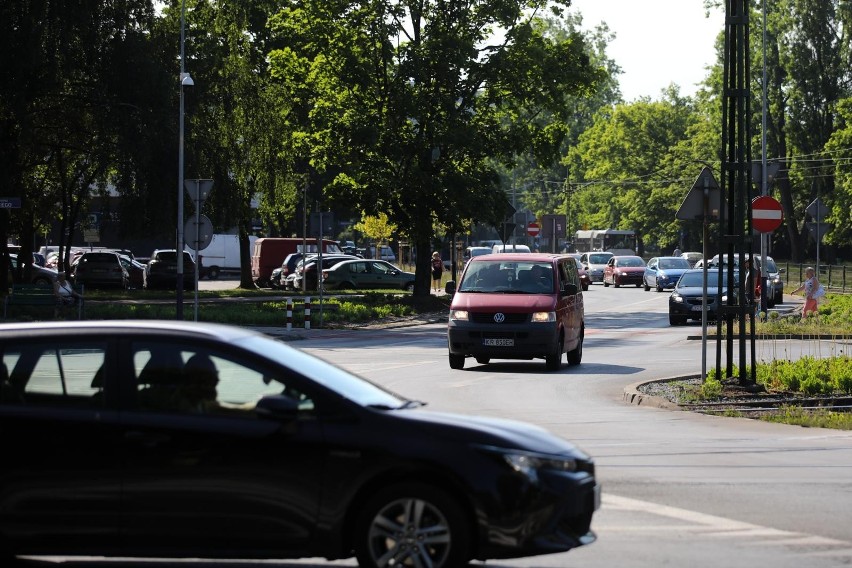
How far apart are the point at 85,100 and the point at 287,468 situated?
38432 millimetres

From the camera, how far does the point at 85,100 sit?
43.8m

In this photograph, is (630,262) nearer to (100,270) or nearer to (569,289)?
(100,270)

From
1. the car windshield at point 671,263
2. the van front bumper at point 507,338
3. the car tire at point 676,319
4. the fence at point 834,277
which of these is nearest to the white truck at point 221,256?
the car windshield at point 671,263

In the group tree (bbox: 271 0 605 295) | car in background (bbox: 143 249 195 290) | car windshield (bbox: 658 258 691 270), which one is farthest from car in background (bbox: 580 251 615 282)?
tree (bbox: 271 0 605 295)

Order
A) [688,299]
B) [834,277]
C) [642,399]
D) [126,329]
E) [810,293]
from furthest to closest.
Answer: [834,277], [688,299], [810,293], [642,399], [126,329]

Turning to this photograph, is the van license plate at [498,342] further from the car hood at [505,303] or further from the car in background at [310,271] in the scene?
the car in background at [310,271]

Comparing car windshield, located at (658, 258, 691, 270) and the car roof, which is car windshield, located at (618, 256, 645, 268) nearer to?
car windshield, located at (658, 258, 691, 270)

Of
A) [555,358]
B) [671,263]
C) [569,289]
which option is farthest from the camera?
[671,263]

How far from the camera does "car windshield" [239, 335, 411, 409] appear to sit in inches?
290

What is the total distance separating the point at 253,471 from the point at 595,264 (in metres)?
74.5

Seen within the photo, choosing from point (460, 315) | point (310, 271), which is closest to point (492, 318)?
point (460, 315)

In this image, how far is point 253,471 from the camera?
7145 mm

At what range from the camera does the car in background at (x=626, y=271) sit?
72750mm

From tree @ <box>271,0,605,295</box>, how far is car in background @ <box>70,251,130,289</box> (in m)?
13.9
